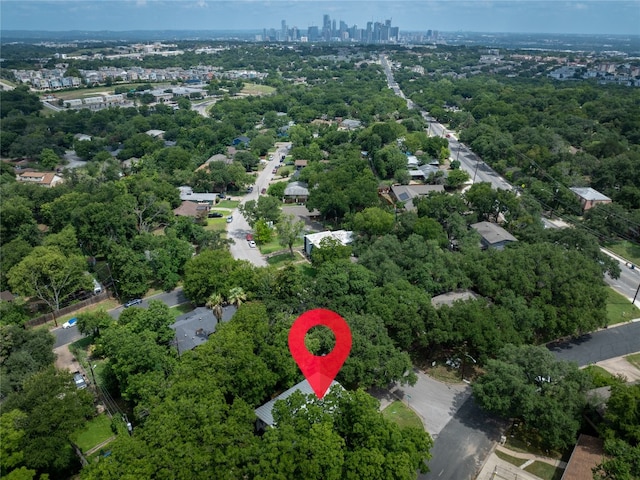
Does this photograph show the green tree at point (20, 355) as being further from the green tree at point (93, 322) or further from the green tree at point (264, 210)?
the green tree at point (264, 210)

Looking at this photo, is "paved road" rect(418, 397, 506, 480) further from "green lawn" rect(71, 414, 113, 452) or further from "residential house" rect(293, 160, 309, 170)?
"residential house" rect(293, 160, 309, 170)

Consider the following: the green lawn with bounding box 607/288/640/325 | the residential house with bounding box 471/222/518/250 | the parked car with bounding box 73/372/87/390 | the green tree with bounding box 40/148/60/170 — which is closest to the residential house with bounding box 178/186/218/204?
the green tree with bounding box 40/148/60/170

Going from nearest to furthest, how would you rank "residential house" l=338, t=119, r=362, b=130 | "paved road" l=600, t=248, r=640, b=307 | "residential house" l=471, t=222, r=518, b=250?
1. "paved road" l=600, t=248, r=640, b=307
2. "residential house" l=471, t=222, r=518, b=250
3. "residential house" l=338, t=119, r=362, b=130

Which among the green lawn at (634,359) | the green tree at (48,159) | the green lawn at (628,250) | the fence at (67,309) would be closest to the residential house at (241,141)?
the green tree at (48,159)

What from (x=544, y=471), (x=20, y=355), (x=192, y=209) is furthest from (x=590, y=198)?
(x=20, y=355)

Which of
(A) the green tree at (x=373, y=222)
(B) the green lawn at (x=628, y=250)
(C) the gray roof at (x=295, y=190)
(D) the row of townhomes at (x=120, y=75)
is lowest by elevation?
(B) the green lawn at (x=628, y=250)

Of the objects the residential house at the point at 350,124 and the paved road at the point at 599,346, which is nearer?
the paved road at the point at 599,346

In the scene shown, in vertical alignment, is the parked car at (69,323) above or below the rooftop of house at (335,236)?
below
